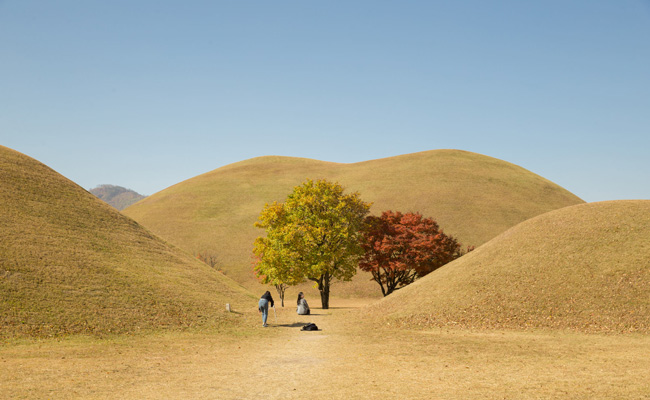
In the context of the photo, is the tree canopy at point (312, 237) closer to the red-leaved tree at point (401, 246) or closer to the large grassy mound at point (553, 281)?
the red-leaved tree at point (401, 246)

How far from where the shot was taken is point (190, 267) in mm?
55188

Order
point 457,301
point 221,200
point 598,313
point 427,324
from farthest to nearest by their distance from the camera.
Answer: point 221,200 → point 457,301 → point 427,324 → point 598,313

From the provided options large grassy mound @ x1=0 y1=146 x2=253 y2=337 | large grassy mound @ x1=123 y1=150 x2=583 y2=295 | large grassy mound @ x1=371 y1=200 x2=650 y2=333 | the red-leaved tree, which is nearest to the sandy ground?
large grassy mound @ x1=371 y1=200 x2=650 y2=333

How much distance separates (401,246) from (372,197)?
56.3 meters

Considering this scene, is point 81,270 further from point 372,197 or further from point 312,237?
point 372,197

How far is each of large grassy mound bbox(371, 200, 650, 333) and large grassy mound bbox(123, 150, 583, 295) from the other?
115 feet

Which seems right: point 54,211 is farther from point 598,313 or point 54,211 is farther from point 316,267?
point 598,313

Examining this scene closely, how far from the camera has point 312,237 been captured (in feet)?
163

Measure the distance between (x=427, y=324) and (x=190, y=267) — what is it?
1252 inches

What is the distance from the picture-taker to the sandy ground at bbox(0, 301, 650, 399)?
1478cm

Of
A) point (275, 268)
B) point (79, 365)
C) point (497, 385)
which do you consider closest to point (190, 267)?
point (275, 268)

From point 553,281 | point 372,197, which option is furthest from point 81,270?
point 372,197

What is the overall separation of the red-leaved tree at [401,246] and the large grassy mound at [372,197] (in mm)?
18722

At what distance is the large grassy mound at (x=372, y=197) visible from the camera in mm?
96375
